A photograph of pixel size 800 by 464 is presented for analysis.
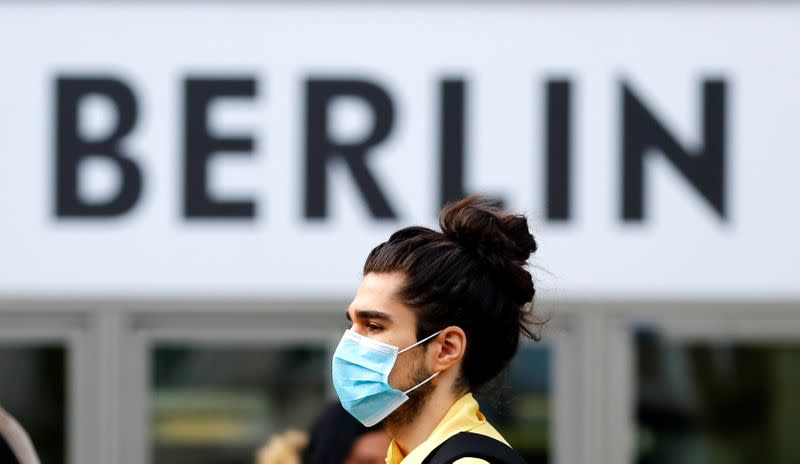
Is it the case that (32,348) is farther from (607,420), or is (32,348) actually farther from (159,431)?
(607,420)

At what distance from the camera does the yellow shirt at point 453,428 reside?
2.12m

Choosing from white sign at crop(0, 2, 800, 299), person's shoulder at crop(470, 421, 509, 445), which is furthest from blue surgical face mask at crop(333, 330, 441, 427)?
white sign at crop(0, 2, 800, 299)

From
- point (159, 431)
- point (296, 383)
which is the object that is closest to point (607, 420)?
point (296, 383)

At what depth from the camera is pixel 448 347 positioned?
223 cm

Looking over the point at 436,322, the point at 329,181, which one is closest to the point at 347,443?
the point at 329,181

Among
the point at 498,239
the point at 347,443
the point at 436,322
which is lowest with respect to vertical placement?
the point at 347,443

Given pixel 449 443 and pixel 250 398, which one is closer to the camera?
pixel 449 443

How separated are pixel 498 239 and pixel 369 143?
10.1 ft

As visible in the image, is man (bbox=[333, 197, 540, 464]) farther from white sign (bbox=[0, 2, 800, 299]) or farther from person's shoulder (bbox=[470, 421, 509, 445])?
white sign (bbox=[0, 2, 800, 299])

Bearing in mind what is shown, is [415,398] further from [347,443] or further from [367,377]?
[347,443]

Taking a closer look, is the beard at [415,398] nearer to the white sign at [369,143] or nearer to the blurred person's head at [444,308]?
the blurred person's head at [444,308]

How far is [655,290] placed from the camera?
209 inches

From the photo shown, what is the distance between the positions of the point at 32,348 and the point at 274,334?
3.24 ft

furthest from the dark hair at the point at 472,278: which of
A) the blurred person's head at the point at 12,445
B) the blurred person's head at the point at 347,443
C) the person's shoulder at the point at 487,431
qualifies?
the blurred person's head at the point at 347,443
